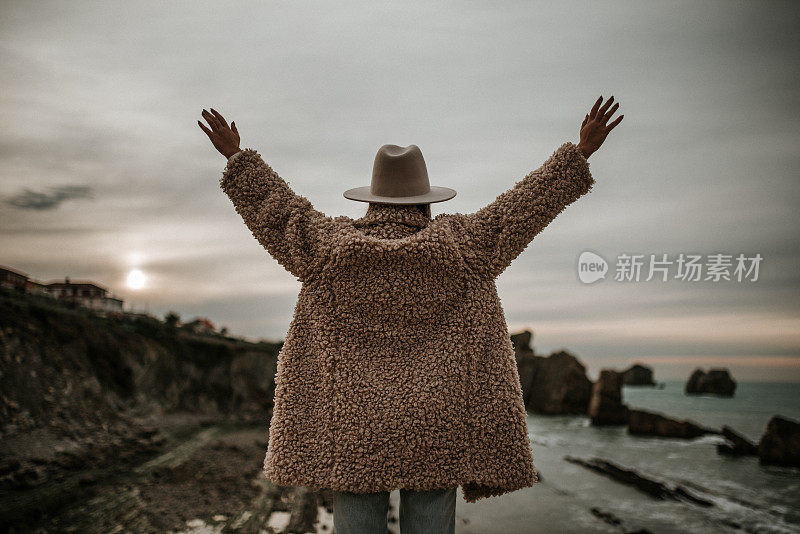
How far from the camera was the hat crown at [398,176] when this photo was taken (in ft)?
6.09

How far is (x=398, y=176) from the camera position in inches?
73.0

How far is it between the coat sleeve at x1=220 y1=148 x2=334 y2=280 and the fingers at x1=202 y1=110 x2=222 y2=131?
0.43 feet

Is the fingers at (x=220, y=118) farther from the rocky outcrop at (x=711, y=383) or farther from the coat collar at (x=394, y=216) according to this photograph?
the rocky outcrop at (x=711, y=383)

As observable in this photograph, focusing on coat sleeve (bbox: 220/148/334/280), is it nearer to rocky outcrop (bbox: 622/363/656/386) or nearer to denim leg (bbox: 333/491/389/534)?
denim leg (bbox: 333/491/389/534)

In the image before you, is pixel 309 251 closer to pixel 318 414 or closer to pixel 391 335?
pixel 391 335

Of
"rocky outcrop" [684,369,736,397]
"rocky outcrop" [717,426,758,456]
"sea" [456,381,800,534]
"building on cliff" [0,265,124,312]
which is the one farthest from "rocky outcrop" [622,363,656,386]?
"building on cliff" [0,265,124,312]

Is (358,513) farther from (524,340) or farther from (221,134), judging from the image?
(524,340)

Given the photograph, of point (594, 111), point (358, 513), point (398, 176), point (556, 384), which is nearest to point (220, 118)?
point (398, 176)

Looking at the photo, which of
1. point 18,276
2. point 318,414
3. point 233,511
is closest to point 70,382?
point 18,276

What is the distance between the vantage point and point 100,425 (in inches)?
422

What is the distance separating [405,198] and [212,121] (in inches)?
29.0

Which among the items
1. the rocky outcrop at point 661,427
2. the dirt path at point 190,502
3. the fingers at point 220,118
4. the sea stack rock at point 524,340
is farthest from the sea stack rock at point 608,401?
the fingers at point 220,118

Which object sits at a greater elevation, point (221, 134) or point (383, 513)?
point (221, 134)

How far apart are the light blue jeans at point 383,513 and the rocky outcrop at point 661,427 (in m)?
38.9
